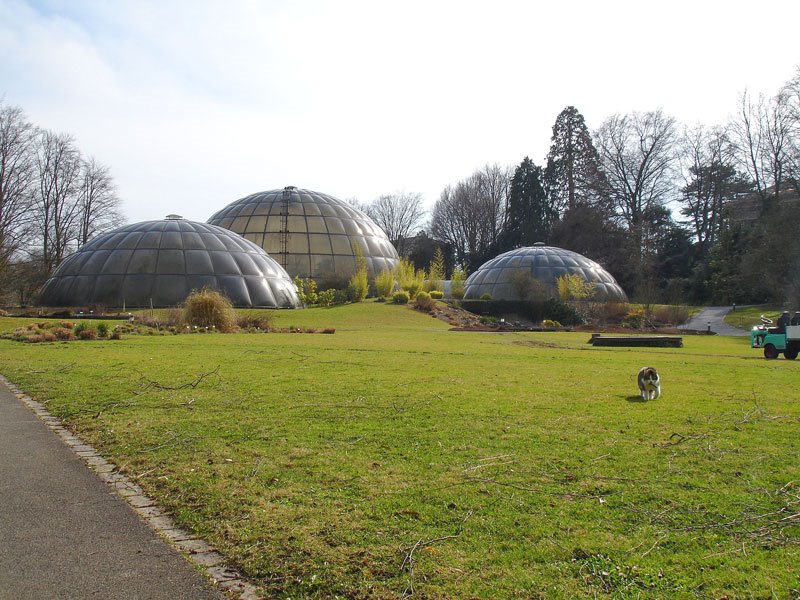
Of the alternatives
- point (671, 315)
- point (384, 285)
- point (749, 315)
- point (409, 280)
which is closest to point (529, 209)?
point (749, 315)

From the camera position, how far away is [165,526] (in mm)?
4020

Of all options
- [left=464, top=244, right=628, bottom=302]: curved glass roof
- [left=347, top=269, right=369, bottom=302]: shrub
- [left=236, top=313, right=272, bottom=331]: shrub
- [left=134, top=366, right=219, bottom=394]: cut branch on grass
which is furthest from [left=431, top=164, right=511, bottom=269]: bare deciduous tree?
[left=134, top=366, right=219, bottom=394]: cut branch on grass

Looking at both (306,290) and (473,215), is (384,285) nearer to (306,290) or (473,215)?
(306,290)

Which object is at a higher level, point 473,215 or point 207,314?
point 473,215

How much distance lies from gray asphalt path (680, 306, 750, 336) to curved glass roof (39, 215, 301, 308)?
2297cm

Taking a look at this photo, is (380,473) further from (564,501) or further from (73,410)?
(73,410)

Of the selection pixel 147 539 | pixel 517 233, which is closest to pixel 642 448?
pixel 147 539

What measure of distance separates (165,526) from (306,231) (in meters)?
44.3

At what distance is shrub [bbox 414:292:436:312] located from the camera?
37125 millimetres

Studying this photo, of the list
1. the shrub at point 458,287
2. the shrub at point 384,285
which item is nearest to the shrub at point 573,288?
the shrub at point 458,287

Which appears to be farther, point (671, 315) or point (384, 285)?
point (384, 285)

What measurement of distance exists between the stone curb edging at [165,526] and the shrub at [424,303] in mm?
30776

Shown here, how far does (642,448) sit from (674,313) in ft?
112

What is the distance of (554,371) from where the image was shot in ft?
40.3
